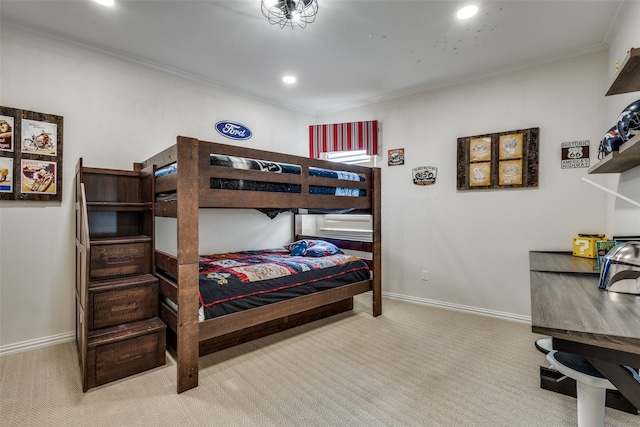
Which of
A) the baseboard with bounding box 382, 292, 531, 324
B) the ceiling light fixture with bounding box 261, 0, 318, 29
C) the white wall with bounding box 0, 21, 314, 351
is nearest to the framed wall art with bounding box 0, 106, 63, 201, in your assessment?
the white wall with bounding box 0, 21, 314, 351

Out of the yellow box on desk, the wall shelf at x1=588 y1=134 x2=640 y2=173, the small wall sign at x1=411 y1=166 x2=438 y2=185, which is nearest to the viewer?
the wall shelf at x1=588 y1=134 x2=640 y2=173

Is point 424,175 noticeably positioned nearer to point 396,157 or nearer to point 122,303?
point 396,157

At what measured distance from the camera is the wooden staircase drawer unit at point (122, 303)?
2.21m

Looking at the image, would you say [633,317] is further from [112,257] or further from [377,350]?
[112,257]

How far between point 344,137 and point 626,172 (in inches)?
119

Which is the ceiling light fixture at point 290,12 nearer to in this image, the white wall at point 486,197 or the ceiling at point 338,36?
the ceiling at point 338,36

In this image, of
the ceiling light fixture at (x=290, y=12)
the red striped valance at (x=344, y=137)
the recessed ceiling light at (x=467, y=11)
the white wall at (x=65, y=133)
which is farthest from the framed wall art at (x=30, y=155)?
the recessed ceiling light at (x=467, y=11)

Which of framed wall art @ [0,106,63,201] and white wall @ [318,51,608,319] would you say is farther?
white wall @ [318,51,608,319]

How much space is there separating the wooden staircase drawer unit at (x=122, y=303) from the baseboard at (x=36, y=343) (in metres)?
0.94

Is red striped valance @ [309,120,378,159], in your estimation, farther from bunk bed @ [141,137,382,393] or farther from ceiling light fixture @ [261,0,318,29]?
ceiling light fixture @ [261,0,318,29]

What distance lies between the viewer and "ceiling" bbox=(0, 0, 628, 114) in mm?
2371

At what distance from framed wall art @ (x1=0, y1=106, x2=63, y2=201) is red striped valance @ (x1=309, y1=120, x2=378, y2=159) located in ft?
9.93

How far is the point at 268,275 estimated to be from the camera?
268 cm

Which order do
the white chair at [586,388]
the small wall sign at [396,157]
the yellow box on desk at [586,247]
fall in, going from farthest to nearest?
the small wall sign at [396,157], the yellow box on desk at [586,247], the white chair at [586,388]
